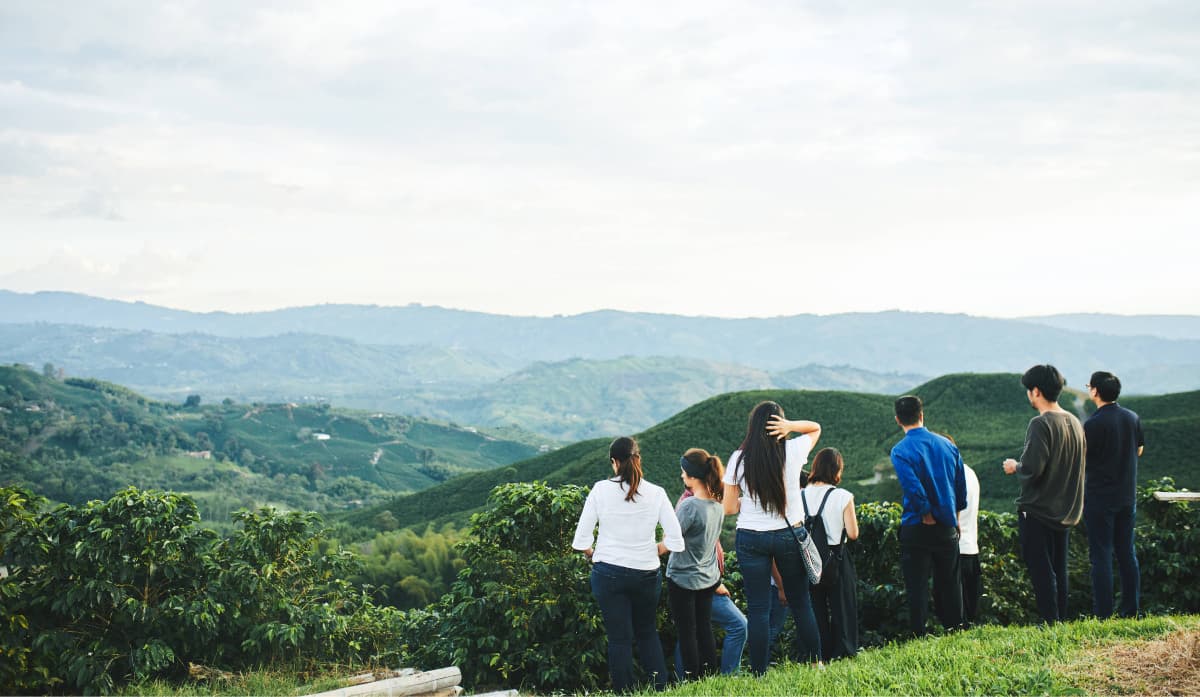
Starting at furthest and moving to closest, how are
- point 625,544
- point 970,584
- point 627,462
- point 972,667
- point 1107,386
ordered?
1. point 970,584
2. point 1107,386
3. point 625,544
4. point 627,462
5. point 972,667

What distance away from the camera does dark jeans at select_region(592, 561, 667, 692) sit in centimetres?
607

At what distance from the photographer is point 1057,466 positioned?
259 inches

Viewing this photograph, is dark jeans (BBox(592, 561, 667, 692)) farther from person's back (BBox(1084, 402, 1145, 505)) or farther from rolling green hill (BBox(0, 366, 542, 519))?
rolling green hill (BBox(0, 366, 542, 519))

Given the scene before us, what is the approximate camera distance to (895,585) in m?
7.73

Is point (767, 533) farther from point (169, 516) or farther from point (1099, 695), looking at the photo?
point (169, 516)

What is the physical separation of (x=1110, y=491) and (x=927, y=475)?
1832mm

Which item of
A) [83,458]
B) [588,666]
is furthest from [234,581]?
[83,458]

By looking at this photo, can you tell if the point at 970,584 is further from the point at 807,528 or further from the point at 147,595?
the point at 147,595

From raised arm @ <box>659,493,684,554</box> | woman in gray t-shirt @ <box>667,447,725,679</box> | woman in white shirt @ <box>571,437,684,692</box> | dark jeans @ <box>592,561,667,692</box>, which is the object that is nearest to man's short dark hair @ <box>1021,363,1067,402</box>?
woman in gray t-shirt @ <box>667,447,725,679</box>

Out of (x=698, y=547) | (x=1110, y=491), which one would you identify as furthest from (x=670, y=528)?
(x=1110, y=491)

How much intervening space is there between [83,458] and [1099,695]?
140205 millimetres

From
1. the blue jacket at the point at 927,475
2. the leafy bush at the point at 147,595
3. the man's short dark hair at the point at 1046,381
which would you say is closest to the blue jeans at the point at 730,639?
the blue jacket at the point at 927,475

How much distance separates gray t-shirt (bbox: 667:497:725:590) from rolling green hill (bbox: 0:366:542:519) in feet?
321

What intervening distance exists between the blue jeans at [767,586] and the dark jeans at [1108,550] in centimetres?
268
